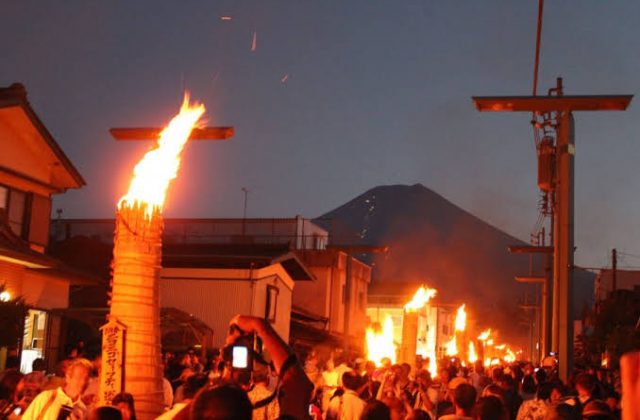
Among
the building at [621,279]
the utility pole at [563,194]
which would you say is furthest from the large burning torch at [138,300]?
the building at [621,279]

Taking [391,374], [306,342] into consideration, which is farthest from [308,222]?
[391,374]

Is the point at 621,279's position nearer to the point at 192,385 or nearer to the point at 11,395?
the point at 192,385

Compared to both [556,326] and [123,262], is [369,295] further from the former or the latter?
[123,262]

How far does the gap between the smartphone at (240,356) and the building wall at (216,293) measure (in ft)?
85.9

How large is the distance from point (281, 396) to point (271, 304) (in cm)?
2850

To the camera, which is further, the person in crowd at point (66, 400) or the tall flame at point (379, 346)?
the tall flame at point (379, 346)

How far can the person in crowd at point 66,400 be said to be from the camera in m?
8.60

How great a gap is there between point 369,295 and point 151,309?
63.4 metres

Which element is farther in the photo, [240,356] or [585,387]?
[585,387]

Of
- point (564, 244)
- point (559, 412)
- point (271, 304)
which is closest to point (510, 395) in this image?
point (564, 244)

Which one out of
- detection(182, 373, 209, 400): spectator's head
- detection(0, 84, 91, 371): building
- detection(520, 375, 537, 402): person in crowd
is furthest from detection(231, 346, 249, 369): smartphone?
detection(0, 84, 91, 371): building

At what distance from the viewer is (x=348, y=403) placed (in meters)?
11.6

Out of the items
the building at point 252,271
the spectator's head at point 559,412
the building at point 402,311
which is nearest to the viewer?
the spectator's head at point 559,412

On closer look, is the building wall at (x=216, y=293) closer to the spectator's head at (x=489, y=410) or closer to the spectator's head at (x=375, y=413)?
the spectator's head at (x=489, y=410)
